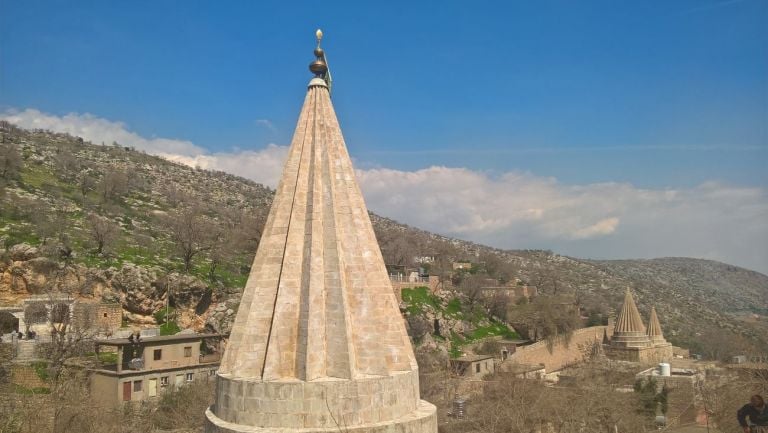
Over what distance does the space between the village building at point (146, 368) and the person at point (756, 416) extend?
21012mm

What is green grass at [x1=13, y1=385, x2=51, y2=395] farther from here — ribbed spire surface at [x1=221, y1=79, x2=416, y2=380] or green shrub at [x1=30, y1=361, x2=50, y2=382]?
ribbed spire surface at [x1=221, y1=79, x2=416, y2=380]

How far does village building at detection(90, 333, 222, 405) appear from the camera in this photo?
2238 cm

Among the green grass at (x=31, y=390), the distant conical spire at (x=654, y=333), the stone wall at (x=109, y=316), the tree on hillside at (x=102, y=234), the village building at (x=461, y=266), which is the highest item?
the tree on hillside at (x=102, y=234)

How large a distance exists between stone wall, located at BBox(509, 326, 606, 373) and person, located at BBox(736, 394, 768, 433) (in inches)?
1249

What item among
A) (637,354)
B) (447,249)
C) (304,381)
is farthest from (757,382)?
(447,249)

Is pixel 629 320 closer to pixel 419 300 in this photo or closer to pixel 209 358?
pixel 419 300

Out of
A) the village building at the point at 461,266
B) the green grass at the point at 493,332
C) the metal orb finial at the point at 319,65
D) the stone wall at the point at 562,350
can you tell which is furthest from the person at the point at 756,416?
the village building at the point at 461,266

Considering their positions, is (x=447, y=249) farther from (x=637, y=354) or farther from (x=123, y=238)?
(x=123, y=238)

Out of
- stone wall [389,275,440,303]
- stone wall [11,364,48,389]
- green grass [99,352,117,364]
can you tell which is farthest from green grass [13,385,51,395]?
stone wall [389,275,440,303]

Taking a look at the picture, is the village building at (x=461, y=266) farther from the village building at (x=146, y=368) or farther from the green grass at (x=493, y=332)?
the village building at (x=146, y=368)

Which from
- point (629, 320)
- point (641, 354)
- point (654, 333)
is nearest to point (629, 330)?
point (629, 320)

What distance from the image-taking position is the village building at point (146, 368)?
2238 cm

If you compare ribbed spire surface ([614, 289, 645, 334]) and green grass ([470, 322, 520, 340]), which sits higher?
ribbed spire surface ([614, 289, 645, 334])

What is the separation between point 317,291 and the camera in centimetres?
705
